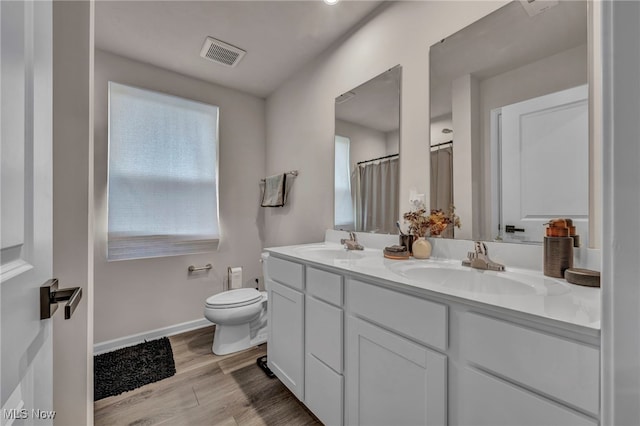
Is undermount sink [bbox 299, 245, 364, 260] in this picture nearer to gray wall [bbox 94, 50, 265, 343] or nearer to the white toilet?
the white toilet

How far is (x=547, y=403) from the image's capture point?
61 centimetres

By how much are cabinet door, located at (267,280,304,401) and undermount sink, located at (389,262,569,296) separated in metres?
0.61

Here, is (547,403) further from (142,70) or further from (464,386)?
(142,70)

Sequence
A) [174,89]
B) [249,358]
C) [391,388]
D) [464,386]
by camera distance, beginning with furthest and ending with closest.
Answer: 1. [174,89]
2. [249,358]
3. [391,388]
4. [464,386]

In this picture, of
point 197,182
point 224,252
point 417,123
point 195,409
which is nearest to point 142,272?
point 224,252

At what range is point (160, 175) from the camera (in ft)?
7.67

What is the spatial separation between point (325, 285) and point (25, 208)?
1.01 meters

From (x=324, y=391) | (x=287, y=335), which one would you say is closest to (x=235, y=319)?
(x=287, y=335)

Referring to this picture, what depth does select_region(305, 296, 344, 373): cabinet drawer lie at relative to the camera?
1.17 meters

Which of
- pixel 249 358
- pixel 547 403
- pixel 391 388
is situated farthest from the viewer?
pixel 249 358

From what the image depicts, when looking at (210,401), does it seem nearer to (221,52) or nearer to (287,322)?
(287,322)

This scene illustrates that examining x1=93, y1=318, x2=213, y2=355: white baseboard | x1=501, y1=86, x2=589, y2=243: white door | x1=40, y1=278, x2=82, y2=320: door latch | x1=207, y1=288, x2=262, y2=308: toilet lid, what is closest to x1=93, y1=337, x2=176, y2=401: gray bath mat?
x1=93, y1=318, x2=213, y2=355: white baseboard

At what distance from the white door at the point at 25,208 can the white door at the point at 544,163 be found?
4.99ft

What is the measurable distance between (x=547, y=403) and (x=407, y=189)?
1123 millimetres
